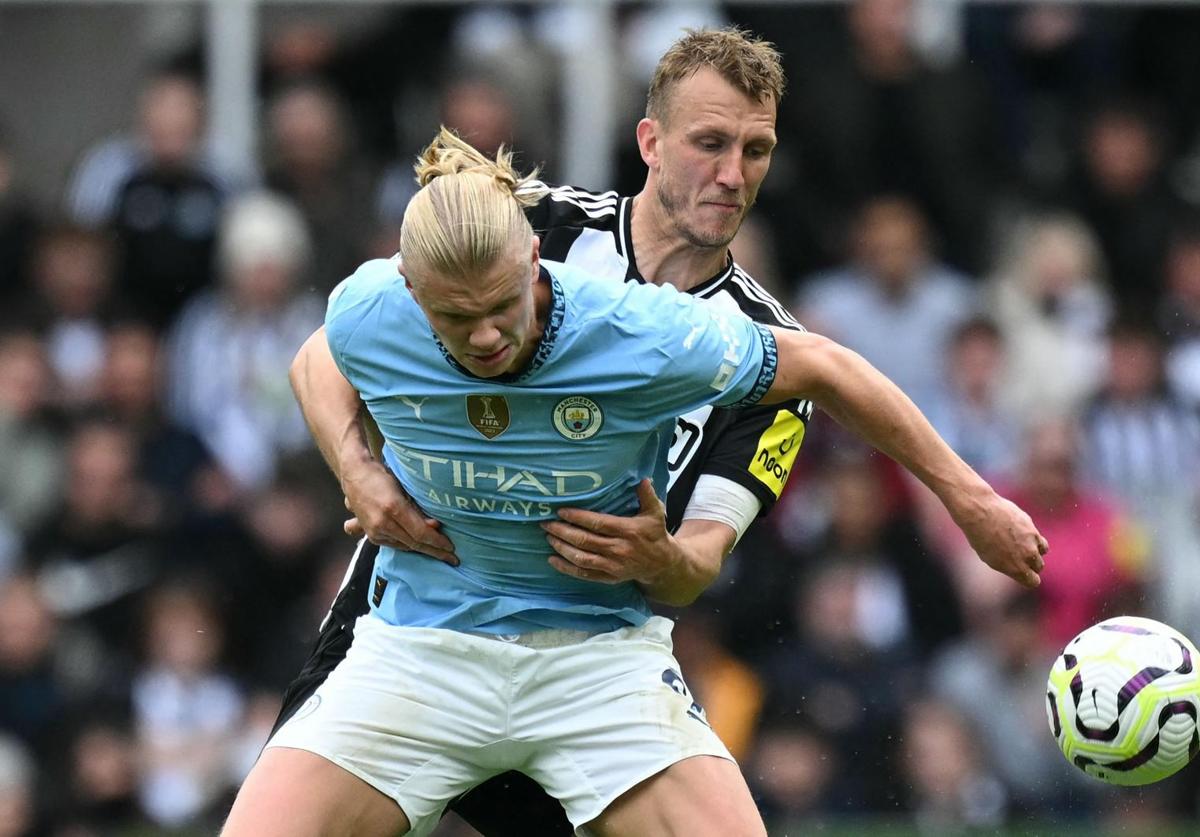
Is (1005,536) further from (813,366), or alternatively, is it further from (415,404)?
(415,404)

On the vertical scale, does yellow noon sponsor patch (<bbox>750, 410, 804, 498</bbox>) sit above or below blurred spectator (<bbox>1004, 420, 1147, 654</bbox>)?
above

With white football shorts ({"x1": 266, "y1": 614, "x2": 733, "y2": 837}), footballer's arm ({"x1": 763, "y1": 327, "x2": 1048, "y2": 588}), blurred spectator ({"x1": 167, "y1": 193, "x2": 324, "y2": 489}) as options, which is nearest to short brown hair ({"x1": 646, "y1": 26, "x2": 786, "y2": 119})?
footballer's arm ({"x1": 763, "y1": 327, "x2": 1048, "y2": 588})

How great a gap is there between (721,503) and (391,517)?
91 cm

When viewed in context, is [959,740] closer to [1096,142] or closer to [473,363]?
[1096,142]

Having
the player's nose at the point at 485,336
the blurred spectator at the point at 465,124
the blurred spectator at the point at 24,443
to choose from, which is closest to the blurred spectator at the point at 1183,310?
the blurred spectator at the point at 465,124

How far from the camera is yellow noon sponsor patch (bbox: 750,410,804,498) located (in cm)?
556

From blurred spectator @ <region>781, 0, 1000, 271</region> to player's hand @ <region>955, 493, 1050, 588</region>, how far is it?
18.7 feet

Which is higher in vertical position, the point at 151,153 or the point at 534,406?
the point at 534,406

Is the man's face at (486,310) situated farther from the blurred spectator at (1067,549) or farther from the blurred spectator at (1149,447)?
Answer: the blurred spectator at (1149,447)

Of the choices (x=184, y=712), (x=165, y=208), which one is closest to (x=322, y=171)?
(x=165, y=208)

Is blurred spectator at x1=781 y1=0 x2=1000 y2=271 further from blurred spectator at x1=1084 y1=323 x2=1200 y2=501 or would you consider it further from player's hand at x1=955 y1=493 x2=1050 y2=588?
player's hand at x1=955 y1=493 x2=1050 y2=588

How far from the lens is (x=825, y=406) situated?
5.19 metres

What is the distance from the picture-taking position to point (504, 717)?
512cm

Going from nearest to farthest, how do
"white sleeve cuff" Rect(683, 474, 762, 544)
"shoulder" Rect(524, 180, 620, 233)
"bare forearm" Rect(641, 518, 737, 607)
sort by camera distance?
"bare forearm" Rect(641, 518, 737, 607) < "white sleeve cuff" Rect(683, 474, 762, 544) < "shoulder" Rect(524, 180, 620, 233)
